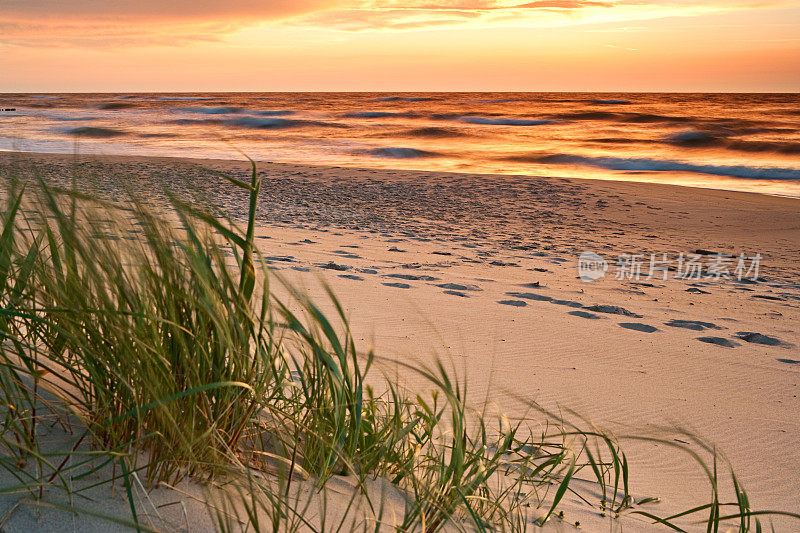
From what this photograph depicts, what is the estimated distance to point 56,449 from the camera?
4.71ft

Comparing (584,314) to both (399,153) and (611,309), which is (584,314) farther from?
(399,153)

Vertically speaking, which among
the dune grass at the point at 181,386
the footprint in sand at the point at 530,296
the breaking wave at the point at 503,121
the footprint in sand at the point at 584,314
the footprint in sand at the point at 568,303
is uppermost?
the breaking wave at the point at 503,121

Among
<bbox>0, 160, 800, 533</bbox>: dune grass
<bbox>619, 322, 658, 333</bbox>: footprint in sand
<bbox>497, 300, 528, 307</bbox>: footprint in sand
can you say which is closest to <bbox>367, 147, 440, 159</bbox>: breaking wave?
<bbox>497, 300, 528, 307</bbox>: footprint in sand

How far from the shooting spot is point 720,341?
169 inches

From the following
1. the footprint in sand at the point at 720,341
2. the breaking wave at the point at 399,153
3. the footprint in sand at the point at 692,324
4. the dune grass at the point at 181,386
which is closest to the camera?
the dune grass at the point at 181,386

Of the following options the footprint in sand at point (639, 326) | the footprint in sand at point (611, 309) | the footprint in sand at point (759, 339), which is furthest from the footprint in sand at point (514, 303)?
the footprint in sand at point (759, 339)

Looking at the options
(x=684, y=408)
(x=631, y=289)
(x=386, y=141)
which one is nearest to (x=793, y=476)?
(x=684, y=408)

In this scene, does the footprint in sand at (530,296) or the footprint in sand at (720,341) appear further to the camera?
the footprint in sand at (530,296)

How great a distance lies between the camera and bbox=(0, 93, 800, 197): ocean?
17011mm

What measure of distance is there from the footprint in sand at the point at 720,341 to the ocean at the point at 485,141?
10408mm

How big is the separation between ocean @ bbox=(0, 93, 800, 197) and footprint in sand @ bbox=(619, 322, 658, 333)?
9.97 metres

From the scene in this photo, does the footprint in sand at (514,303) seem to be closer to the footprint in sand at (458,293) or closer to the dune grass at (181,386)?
the footprint in sand at (458,293)

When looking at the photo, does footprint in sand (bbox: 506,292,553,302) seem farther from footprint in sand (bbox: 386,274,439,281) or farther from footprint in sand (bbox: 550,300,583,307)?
footprint in sand (bbox: 386,274,439,281)

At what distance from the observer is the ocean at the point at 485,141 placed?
17011mm
